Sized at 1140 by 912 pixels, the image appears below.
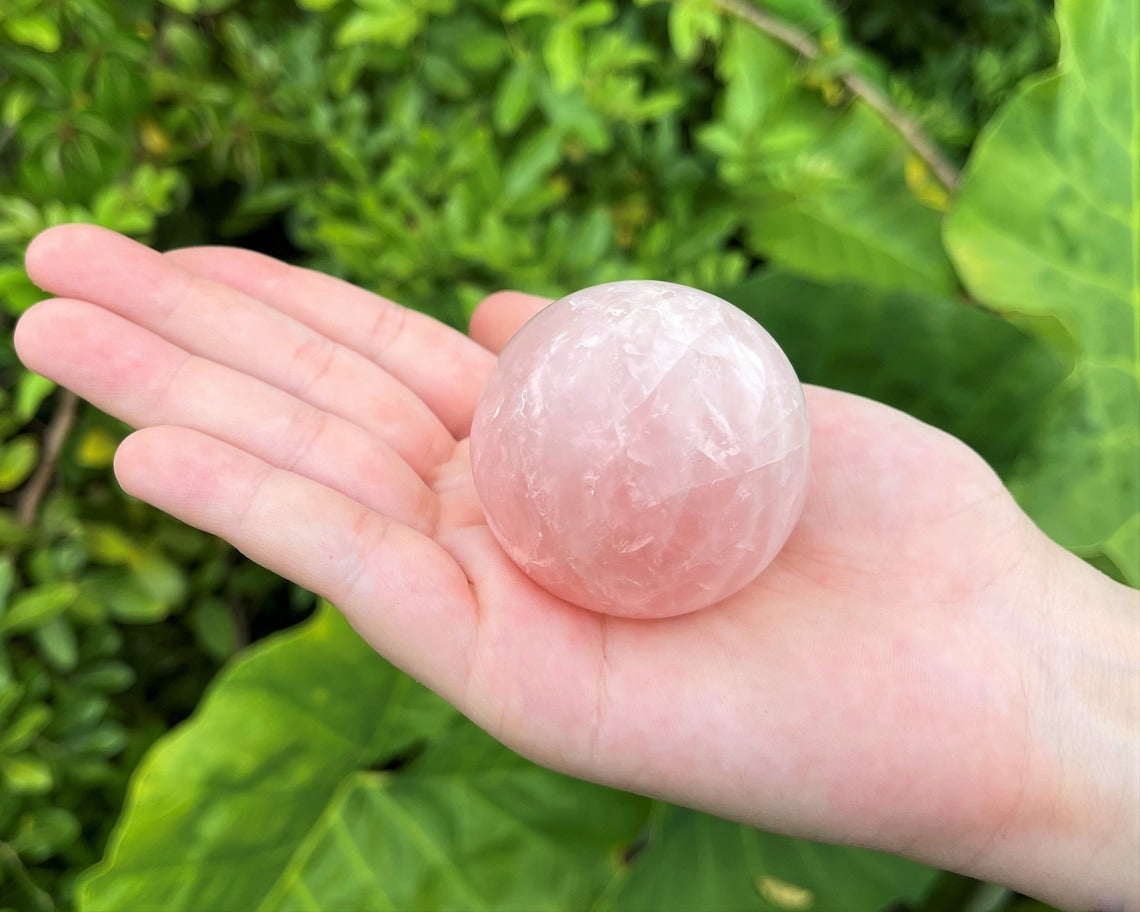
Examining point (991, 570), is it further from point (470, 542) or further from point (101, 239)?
point (101, 239)

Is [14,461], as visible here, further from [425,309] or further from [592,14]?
[592,14]

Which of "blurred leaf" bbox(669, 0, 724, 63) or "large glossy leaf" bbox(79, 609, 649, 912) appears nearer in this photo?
"large glossy leaf" bbox(79, 609, 649, 912)

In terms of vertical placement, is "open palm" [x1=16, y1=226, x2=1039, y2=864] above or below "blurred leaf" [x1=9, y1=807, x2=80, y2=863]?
above

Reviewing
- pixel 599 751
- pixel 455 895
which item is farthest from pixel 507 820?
pixel 599 751

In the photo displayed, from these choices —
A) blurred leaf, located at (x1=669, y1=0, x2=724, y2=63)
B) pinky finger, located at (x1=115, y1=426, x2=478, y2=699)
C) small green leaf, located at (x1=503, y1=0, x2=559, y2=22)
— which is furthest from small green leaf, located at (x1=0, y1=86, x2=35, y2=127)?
blurred leaf, located at (x1=669, y1=0, x2=724, y2=63)

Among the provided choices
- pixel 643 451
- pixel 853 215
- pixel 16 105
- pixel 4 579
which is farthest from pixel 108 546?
pixel 853 215

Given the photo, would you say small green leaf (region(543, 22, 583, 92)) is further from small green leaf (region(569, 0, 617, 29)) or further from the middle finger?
the middle finger

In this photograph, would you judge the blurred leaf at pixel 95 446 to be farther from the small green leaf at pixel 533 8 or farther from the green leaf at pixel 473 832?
the small green leaf at pixel 533 8
